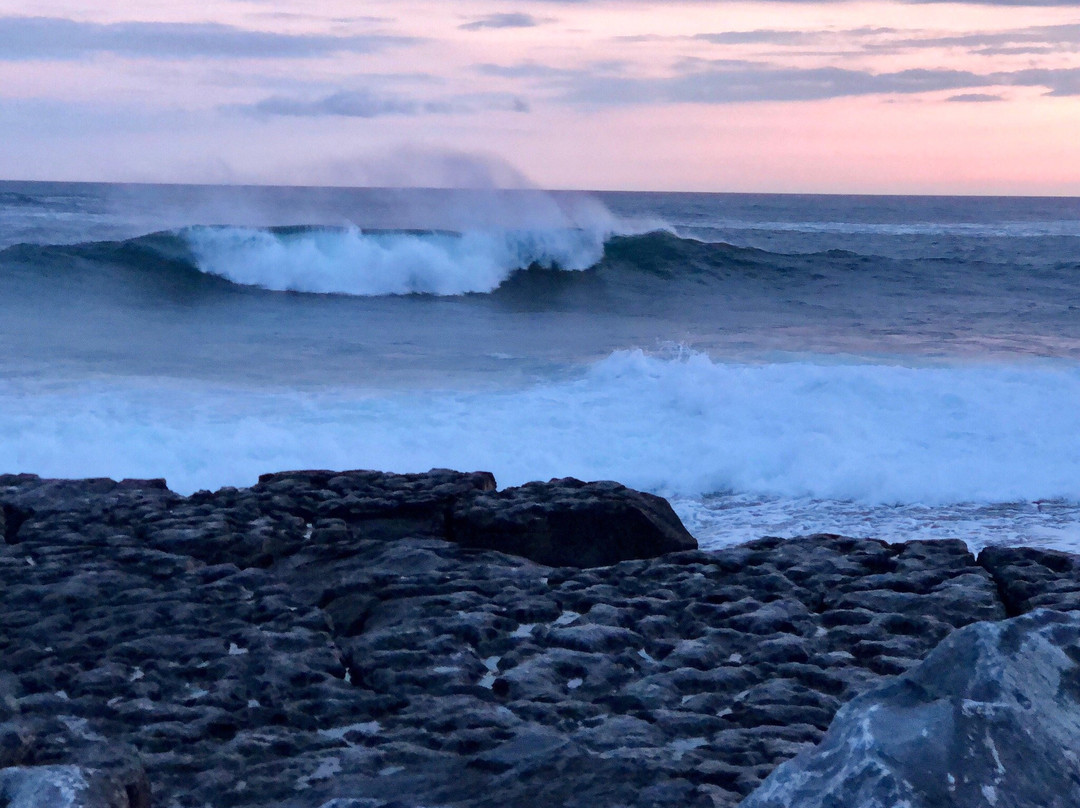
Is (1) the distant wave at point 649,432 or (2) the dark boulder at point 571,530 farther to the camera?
(1) the distant wave at point 649,432

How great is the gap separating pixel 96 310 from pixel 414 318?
14.8 feet

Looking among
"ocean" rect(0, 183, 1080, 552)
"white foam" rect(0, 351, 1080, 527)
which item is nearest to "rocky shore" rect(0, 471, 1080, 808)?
"ocean" rect(0, 183, 1080, 552)

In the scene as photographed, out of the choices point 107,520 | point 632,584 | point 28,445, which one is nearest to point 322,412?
point 28,445

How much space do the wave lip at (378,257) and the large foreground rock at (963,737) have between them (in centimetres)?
1681

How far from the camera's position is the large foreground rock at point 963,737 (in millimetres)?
1889

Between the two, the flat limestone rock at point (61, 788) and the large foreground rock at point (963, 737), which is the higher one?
the large foreground rock at point (963, 737)

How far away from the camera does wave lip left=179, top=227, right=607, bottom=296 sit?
62.6 feet

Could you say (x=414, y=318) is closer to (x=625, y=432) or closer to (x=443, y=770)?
(x=625, y=432)

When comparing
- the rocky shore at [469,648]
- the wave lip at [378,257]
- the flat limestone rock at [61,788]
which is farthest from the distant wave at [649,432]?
the wave lip at [378,257]

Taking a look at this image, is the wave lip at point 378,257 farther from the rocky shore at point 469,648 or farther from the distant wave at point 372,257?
the rocky shore at point 469,648

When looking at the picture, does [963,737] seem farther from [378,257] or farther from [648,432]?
[378,257]

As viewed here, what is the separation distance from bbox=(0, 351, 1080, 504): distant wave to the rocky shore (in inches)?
85.4

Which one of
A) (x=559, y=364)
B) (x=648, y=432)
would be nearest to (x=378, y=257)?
(x=559, y=364)

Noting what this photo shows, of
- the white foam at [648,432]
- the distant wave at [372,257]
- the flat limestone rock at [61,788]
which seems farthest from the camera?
the distant wave at [372,257]
